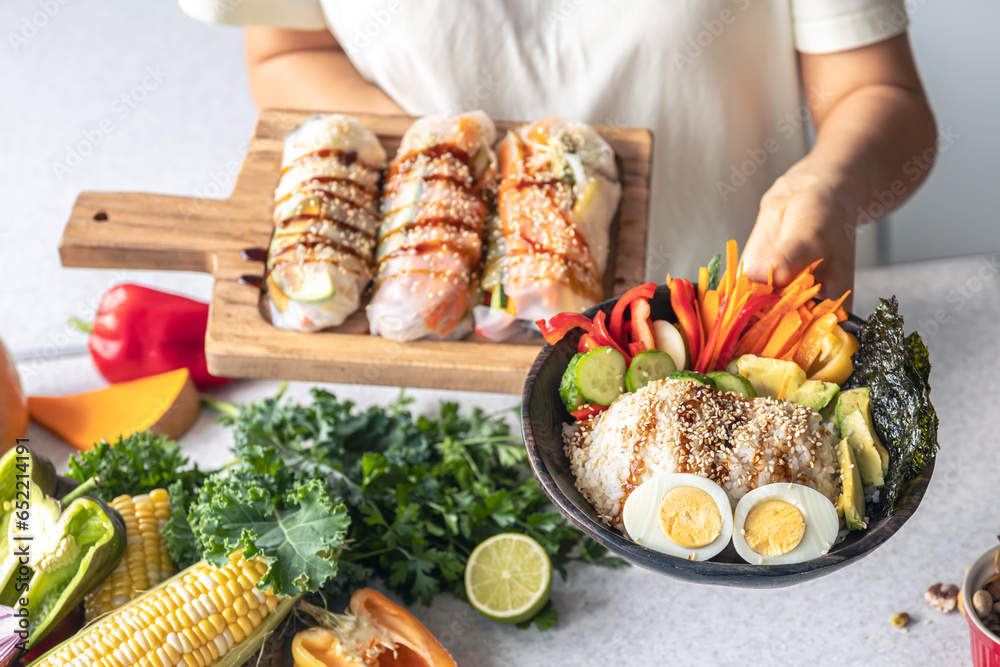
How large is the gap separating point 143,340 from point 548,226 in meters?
0.94

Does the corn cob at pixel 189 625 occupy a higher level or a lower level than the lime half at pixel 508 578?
higher

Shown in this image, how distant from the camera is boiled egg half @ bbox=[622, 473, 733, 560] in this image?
38.6 inches

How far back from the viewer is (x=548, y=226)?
169 centimetres

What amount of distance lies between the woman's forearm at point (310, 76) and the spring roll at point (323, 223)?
17 cm

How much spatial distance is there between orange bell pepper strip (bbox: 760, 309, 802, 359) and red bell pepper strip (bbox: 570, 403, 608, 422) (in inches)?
10.1

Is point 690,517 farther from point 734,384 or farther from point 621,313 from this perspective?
point 621,313

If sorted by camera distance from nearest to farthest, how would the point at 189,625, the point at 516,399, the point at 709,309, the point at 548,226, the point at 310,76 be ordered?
the point at 189,625, the point at 709,309, the point at 548,226, the point at 516,399, the point at 310,76

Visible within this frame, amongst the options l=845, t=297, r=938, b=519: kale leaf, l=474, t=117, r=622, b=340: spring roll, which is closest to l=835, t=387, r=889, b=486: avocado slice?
l=845, t=297, r=938, b=519: kale leaf

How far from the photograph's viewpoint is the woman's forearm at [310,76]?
2.02 metres

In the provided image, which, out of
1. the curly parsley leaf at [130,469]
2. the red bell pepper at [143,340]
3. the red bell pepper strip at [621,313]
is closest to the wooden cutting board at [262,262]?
the red bell pepper at [143,340]

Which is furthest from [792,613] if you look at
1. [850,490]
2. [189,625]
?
[189,625]

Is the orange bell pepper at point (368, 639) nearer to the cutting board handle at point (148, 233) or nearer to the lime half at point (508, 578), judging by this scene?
the lime half at point (508, 578)

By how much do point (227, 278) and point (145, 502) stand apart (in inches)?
21.8

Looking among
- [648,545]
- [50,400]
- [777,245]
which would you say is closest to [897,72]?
[777,245]
